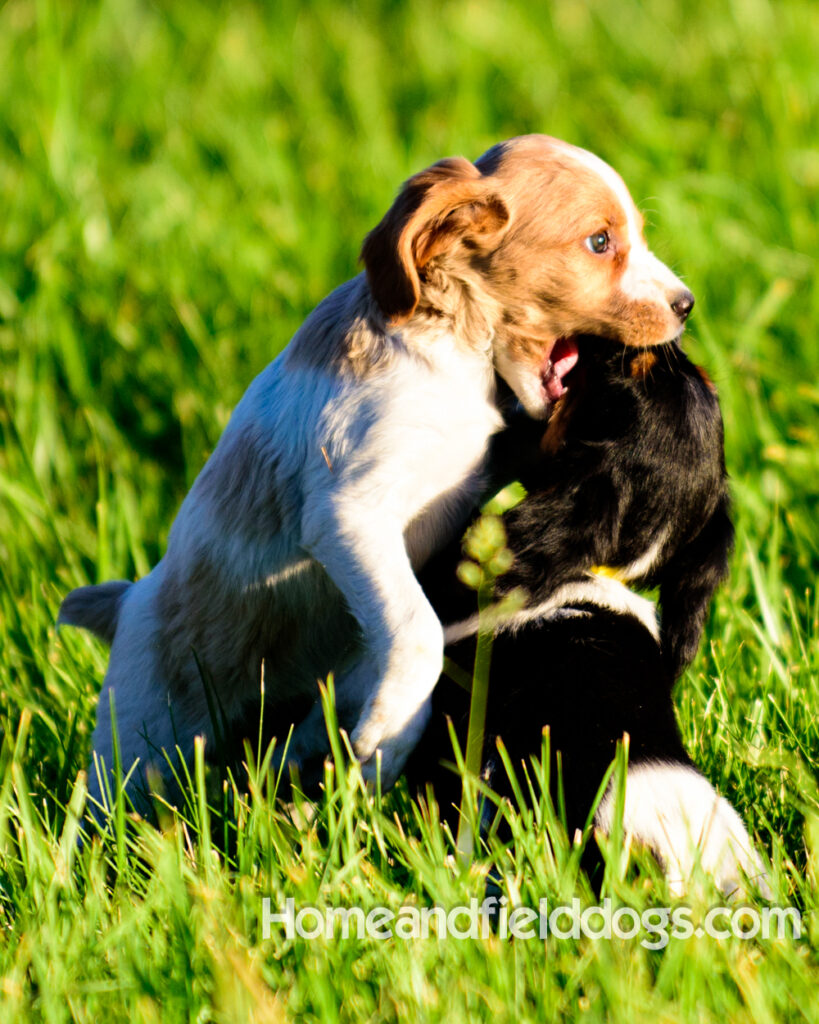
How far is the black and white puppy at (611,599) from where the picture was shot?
2412 millimetres

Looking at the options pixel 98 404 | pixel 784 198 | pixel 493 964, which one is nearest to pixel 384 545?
pixel 493 964

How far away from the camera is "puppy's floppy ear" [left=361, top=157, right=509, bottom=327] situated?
263 centimetres

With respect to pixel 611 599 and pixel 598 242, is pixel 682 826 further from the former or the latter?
pixel 598 242

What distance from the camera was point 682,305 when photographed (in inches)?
113

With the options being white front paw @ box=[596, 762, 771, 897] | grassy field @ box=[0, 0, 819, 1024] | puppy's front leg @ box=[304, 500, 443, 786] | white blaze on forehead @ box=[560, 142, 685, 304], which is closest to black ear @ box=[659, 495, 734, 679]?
grassy field @ box=[0, 0, 819, 1024]

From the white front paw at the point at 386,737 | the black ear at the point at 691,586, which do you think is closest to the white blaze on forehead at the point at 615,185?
the black ear at the point at 691,586

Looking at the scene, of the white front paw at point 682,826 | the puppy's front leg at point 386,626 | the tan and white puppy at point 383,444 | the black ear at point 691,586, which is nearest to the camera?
the white front paw at point 682,826

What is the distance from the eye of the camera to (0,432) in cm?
460

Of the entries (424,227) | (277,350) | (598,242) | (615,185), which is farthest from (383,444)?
(277,350)

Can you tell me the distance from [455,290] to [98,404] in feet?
7.54

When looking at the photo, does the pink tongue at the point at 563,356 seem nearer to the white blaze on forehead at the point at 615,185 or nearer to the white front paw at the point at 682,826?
the white blaze on forehead at the point at 615,185

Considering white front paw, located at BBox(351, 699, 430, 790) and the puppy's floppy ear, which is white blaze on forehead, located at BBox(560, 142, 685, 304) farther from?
white front paw, located at BBox(351, 699, 430, 790)

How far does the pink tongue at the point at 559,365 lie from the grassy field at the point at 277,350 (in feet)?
2.76

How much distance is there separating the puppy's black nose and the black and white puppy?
7 centimetres
